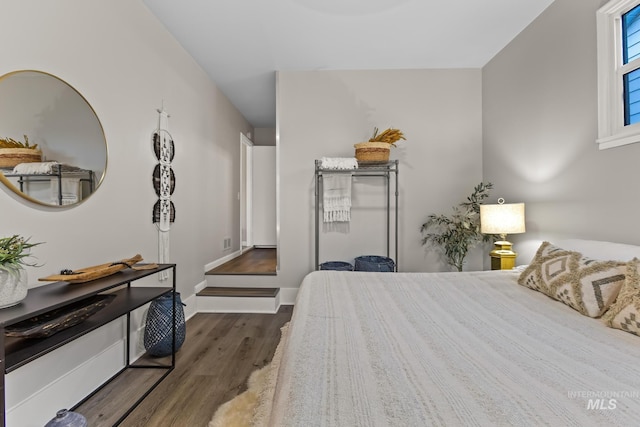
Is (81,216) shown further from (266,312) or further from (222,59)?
(222,59)

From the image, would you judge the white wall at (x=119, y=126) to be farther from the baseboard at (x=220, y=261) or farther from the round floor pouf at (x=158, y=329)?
the round floor pouf at (x=158, y=329)

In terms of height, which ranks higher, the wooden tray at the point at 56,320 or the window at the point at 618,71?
the window at the point at 618,71

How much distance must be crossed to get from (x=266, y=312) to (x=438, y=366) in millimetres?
2445

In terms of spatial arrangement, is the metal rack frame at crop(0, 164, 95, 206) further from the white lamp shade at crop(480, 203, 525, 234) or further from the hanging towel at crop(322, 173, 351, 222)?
the white lamp shade at crop(480, 203, 525, 234)

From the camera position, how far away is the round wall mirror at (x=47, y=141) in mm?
1298

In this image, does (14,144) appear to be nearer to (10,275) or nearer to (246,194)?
(10,275)

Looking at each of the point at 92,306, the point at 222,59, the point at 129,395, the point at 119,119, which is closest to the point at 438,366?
the point at 92,306

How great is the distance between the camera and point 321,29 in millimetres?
2586

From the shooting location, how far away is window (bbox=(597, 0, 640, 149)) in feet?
5.77

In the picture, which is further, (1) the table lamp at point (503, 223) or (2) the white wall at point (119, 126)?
(1) the table lamp at point (503, 223)

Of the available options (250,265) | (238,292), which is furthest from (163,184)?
(250,265)

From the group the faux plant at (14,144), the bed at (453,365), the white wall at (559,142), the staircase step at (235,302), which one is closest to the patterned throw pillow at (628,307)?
the bed at (453,365)

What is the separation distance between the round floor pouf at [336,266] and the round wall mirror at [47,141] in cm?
211

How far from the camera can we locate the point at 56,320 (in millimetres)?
1234
